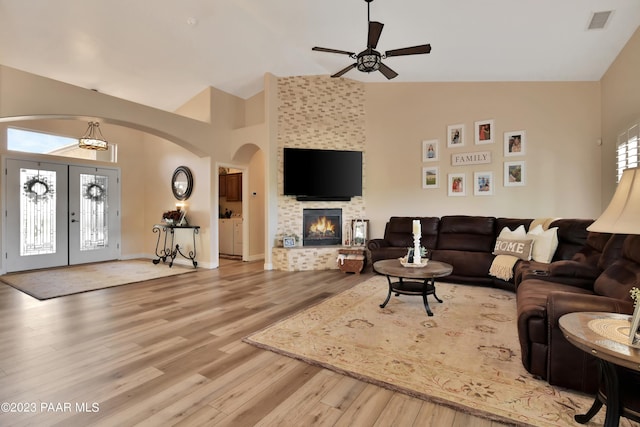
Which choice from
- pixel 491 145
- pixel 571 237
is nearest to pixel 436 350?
pixel 571 237

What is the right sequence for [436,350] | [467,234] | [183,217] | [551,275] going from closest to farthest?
[436,350] < [551,275] < [467,234] < [183,217]

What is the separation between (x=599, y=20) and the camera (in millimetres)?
3402

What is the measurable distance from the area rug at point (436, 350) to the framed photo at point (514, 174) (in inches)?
82.9

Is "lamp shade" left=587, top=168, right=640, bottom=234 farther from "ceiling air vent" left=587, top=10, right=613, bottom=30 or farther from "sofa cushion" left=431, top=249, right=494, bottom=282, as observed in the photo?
"sofa cushion" left=431, top=249, right=494, bottom=282

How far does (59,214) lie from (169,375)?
6180mm

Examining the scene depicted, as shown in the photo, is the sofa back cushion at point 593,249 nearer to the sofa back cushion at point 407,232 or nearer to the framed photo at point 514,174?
the framed photo at point 514,174

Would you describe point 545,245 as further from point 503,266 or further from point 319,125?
point 319,125

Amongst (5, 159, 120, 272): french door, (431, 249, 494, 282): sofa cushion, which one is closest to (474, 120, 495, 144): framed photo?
(431, 249, 494, 282): sofa cushion

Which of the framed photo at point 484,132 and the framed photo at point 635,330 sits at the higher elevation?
the framed photo at point 484,132

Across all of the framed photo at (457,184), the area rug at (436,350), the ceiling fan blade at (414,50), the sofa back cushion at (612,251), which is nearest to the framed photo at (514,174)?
the framed photo at (457,184)

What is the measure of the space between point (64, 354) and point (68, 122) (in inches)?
235

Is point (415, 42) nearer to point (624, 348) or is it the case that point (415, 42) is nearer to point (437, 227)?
point (437, 227)

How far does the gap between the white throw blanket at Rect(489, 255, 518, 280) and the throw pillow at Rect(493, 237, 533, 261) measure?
0.29 feet

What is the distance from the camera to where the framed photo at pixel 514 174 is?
500 centimetres
